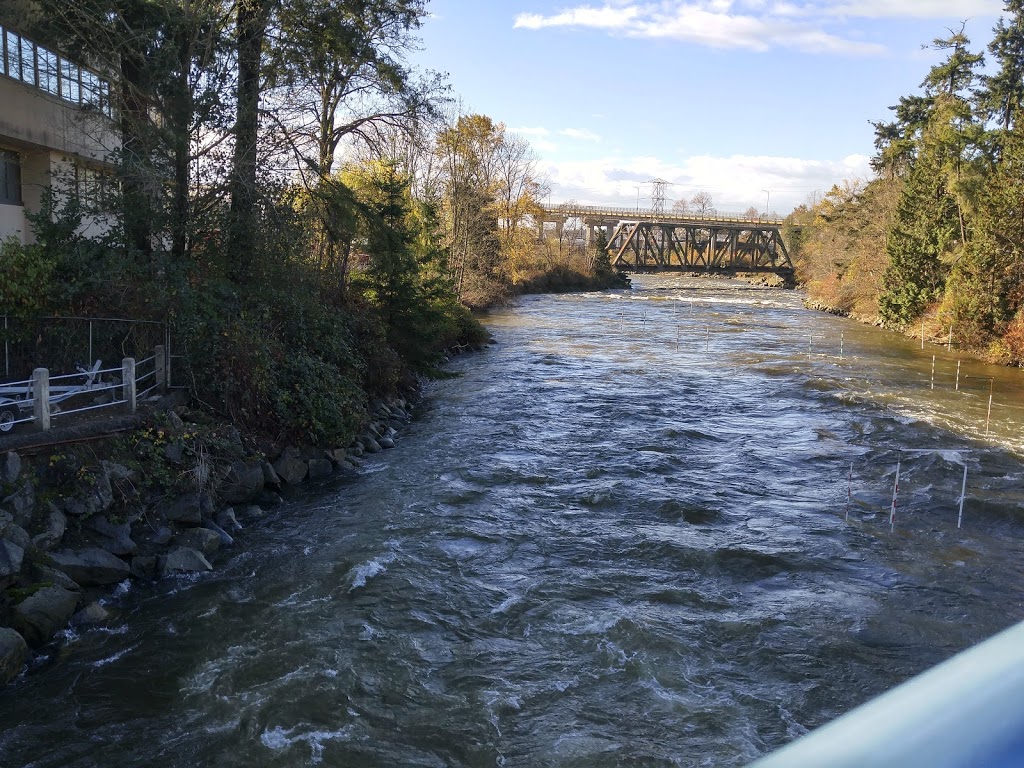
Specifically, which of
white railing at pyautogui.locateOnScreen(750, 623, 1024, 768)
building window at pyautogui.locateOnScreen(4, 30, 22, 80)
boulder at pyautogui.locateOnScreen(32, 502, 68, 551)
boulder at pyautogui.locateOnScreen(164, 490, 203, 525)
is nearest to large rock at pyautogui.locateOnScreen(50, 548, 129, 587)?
boulder at pyautogui.locateOnScreen(32, 502, 68, 551)

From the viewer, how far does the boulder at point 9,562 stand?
8.82 metres

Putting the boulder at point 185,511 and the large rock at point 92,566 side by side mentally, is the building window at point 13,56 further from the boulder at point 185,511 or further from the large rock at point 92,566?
the large rock at point 92,566

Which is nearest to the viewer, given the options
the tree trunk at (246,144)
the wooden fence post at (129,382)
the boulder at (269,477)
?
the wooden fence post at (129,382)

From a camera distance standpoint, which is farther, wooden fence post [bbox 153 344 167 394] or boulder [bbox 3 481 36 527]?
wooden fence post [bbox 153 344 167 394]

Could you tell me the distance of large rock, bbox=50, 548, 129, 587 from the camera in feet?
32.0

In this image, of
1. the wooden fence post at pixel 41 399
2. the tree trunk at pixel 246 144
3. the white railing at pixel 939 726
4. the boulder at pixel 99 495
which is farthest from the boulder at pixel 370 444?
the white railing at pixel 939 726

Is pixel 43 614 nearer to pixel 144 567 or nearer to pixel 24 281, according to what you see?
pixel 144 567

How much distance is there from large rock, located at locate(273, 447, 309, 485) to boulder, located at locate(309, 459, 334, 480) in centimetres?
14

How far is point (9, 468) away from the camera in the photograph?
32.8ft

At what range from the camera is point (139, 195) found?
15.5 meters

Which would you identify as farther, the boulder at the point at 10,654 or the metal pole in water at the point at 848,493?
the metal pole in water at the point at 848,493

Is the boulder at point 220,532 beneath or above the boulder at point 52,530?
beneath

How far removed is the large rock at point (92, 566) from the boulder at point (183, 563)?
1.52ft

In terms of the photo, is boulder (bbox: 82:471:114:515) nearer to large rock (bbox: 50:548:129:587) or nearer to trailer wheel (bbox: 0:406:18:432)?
large rock (bbox: 50:548:129:587)
